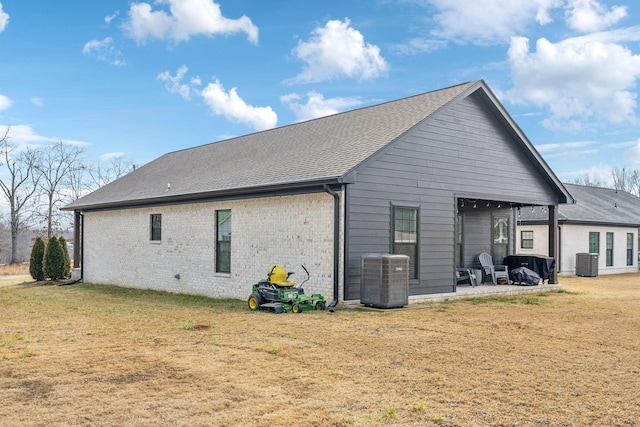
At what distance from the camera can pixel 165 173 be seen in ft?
67.5

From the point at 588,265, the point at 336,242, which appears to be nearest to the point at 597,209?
the point at 588,265

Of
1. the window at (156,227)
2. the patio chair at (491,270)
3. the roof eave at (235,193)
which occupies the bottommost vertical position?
the patio chair at (491,270)

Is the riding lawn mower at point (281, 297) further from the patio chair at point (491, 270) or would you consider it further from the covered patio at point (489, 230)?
the patio chair at point (491, 270)

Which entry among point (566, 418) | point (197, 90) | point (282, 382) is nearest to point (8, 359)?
point (282, 382)

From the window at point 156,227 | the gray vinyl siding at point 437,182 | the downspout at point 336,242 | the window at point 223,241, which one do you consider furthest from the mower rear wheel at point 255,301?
the window at point 156,227

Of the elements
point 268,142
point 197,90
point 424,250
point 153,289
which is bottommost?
point 153,289

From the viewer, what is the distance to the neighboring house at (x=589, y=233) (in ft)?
80.7

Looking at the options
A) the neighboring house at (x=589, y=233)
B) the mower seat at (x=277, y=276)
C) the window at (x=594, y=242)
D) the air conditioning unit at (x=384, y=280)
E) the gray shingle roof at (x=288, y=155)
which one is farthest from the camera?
the window at (x=594, y=242)

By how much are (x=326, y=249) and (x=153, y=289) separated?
7833mm

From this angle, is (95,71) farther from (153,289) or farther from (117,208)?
(153,289)

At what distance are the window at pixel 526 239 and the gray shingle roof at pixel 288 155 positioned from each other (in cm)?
1219

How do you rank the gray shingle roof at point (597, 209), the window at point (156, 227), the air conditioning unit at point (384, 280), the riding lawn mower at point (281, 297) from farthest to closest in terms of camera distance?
the gray shingle roof at point (597, 209) < the window at point (156, 227) < the air conditioning unit at point (384, 280) < the riding lawn mower at point (281, 297)

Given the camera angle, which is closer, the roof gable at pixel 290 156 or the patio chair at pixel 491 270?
the roof gable at pixel 290 156

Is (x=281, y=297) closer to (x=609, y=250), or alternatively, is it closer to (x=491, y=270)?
(x=491, y=270)
